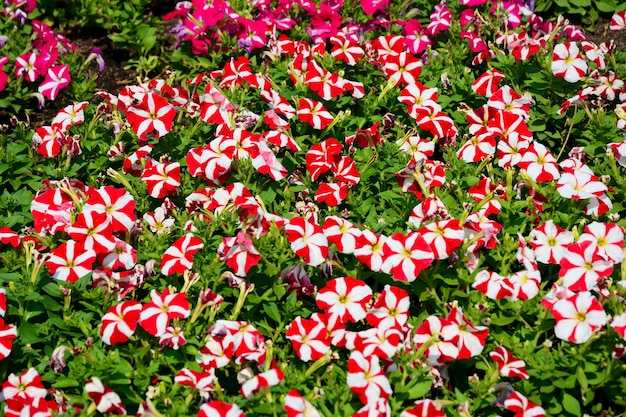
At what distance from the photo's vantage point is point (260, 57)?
178 inches

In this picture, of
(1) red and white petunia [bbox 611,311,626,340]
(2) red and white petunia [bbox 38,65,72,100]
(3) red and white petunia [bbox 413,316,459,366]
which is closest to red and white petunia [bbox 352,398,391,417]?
(3) red and white petunia [bbox 413,316,459,366]

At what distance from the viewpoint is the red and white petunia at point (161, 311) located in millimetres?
2830

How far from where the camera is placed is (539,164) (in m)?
3.46

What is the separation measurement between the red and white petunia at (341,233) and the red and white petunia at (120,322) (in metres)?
0.82

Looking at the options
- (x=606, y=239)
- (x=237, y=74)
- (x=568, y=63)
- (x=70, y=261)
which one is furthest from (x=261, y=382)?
(x=568, y=63)

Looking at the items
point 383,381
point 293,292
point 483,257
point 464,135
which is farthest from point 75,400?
point 464,135

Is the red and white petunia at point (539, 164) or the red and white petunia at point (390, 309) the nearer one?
the red and white petunia at point (390, 309)

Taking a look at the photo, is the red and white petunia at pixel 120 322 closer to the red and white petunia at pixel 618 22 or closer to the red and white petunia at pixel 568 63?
the red and white petunia at pixel 568 63

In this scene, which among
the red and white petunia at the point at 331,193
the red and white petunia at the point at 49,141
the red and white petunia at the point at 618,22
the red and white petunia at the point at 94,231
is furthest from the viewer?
the red and white petunia at the point at 618,22

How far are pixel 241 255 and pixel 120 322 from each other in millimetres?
528

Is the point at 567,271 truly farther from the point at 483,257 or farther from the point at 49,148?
the point at 49,148

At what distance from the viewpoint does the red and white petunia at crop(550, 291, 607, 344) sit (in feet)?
8.96

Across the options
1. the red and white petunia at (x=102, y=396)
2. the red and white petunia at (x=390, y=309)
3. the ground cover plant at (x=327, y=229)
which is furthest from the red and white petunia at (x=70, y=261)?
the red and white petunia at (x=390, y=309)

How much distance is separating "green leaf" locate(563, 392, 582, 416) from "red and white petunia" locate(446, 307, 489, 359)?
341 mm
